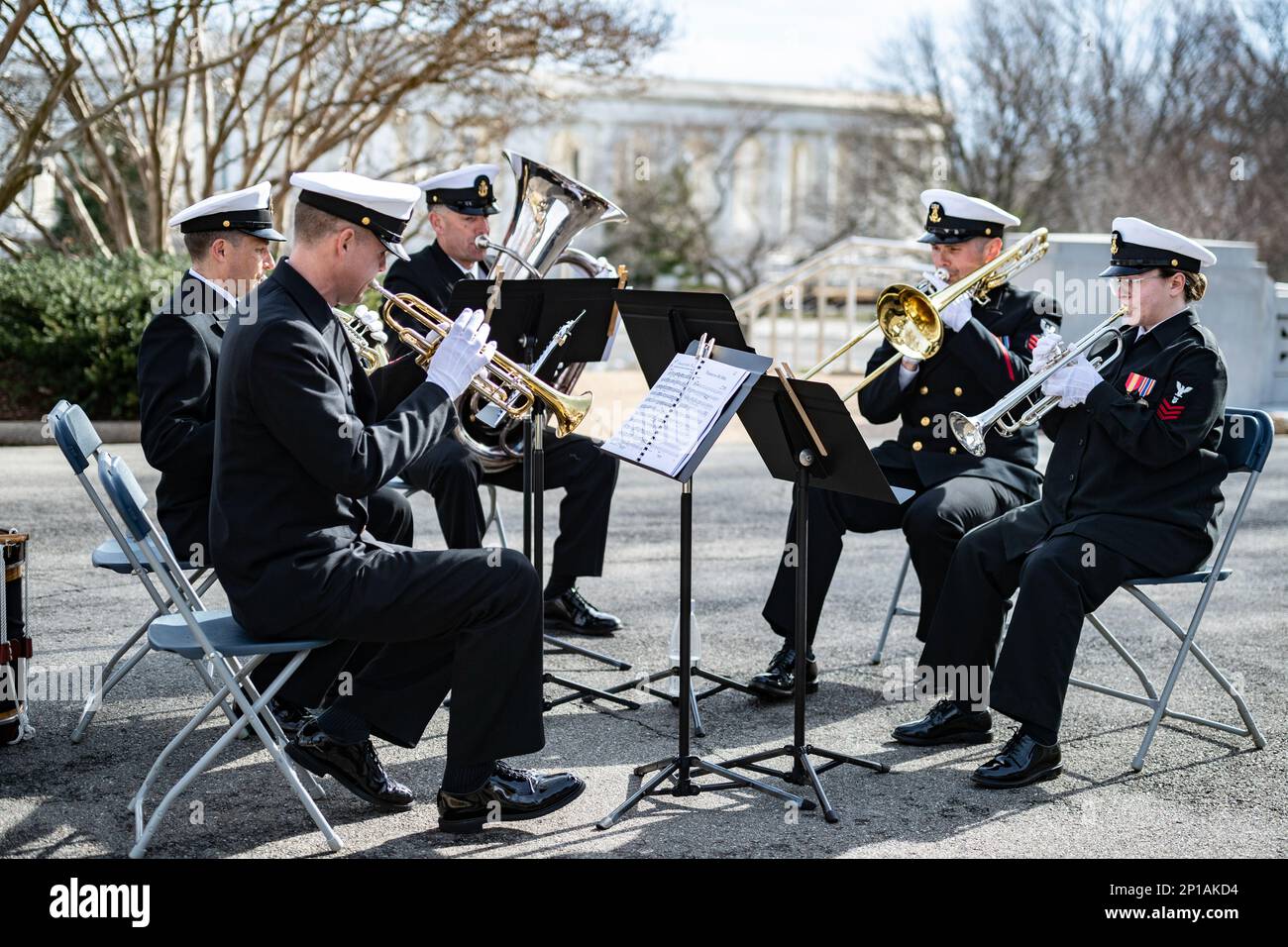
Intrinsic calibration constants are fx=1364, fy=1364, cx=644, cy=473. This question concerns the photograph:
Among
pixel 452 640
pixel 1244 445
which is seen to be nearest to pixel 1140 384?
pixel 1244 445

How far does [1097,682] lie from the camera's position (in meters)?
5.52

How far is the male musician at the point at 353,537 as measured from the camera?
3666 mm

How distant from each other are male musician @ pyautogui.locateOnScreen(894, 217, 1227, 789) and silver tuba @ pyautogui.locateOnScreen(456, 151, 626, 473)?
1855mm

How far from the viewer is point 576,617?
244 inches

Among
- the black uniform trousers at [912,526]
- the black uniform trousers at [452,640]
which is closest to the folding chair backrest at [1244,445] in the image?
the black uniform trousers at [912,526]

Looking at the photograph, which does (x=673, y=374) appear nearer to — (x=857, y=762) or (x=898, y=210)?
(x=857, y=762)

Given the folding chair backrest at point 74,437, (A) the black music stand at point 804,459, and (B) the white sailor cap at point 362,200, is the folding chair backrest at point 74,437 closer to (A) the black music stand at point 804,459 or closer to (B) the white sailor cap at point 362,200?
(B) the white sailor cap at point 362,200

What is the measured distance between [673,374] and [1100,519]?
162cm

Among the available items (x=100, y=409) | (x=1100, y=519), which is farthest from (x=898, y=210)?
(x=1100, y=519)

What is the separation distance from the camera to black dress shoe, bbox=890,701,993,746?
190 inches

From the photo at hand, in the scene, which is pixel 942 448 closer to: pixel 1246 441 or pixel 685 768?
pixel 1246 441

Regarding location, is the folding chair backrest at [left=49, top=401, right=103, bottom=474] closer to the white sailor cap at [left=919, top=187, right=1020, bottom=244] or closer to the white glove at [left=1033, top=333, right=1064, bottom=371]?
the white glove at [left=1033, top=333, right=1064, bottom=371]

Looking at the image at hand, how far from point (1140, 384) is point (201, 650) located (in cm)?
312

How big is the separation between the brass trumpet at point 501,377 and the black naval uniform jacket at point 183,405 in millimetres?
631
